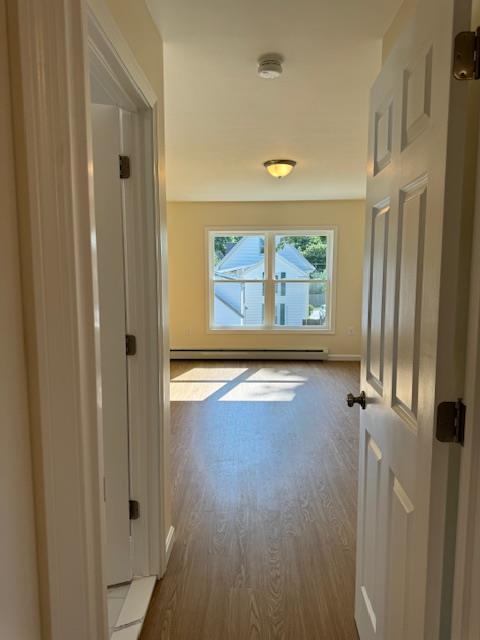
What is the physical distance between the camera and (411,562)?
3.37 feet

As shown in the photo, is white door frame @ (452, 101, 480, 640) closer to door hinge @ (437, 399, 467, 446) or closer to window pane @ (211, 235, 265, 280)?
door hinge @ (437, 399, 467, 446)

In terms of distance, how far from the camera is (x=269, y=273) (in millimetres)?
6668

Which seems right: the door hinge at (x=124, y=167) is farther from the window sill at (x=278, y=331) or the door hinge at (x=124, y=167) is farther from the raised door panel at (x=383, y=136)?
the window sill at (x=278, y=331)

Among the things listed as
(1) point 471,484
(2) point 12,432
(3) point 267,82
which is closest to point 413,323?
→ (1) point 471,484

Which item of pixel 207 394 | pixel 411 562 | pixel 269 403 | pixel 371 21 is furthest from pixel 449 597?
pixel 207 394

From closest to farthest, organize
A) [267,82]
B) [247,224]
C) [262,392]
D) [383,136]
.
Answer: [383,136]
[267,82]
[262,392]
[247,224]

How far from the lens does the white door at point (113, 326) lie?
1700 millimetres

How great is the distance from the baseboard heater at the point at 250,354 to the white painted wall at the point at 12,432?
579 cm

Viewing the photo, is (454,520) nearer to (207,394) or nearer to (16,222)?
(16,222)

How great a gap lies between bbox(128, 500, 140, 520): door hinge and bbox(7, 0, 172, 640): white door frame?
87cm

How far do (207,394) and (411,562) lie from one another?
395 cm

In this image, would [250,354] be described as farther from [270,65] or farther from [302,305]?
[270,65]

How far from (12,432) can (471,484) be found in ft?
2.94

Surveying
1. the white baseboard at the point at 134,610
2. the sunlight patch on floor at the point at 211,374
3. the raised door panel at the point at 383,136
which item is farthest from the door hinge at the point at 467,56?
→ the sunlight patch on floor at the point at 211,374
